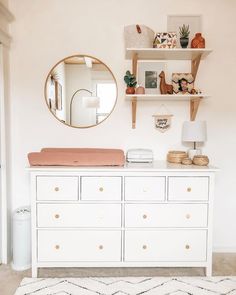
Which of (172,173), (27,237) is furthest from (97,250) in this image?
(172,173)

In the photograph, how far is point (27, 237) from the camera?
2.45 meters

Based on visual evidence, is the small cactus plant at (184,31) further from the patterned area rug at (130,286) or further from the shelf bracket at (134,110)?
the patterned area rug at (130,286)

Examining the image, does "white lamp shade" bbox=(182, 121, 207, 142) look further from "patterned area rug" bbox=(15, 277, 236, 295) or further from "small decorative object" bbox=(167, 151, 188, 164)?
"patterned area rug" bbox=(15, 277, 236, 295)

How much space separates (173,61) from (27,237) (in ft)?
6.70

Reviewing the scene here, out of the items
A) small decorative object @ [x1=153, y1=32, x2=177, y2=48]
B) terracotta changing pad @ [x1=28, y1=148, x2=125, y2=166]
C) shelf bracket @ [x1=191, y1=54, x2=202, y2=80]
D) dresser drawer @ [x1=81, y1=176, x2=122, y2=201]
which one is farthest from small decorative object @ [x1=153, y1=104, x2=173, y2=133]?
dresser drawer @ [x1=81, y1=176, x2=122, y2=201]

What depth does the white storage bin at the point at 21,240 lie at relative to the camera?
2.41m

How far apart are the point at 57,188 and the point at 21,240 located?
0.62 m

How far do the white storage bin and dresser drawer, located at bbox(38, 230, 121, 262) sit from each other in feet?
0.79

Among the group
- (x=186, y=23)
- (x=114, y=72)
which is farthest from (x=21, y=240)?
(x=186, y=23)

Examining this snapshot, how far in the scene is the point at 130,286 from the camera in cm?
216

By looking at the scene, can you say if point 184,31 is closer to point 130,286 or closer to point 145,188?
point 145,188

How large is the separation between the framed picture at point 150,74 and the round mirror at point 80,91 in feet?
0.87

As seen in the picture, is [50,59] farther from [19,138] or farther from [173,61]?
[173,61]

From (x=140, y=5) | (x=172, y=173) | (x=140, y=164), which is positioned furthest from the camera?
(x=140, y=5)
